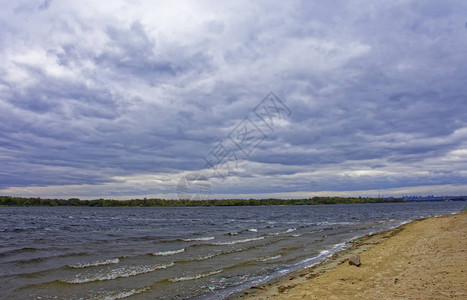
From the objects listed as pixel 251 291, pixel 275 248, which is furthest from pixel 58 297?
pixel 275 248

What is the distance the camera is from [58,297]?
11.3 m

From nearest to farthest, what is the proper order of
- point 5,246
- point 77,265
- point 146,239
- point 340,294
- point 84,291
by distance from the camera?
point 340,294 < point 84,291 < point 77,265 < point 5,246 < point 146,239

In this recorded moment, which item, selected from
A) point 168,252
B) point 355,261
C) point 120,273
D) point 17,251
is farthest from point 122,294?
point 17,251

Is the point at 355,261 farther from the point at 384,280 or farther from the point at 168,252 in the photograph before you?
the point at 168,252

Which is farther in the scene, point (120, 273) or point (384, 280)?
point (120, 273)

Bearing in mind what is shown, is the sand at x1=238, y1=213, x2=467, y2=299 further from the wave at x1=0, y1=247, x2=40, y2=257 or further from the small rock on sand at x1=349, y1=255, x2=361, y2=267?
the wave at x1=0, y1=247, x2=40, y2=257

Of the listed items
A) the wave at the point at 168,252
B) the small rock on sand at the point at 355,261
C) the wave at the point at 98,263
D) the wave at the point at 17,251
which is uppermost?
the small rock on sand at the point at 355,261

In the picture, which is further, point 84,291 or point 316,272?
point 316,272

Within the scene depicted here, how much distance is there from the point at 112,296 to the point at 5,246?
702 inches

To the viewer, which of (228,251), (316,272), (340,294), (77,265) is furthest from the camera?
(228,251)

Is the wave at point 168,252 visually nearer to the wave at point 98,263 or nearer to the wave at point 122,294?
the wave at point 98,263

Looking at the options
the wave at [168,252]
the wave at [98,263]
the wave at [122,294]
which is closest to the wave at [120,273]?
the wave at [98,263]

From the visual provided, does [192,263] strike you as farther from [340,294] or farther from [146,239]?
[146,239]

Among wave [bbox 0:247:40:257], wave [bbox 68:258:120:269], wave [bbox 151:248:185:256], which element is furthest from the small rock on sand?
wave [bbox 0:247:40:257]
